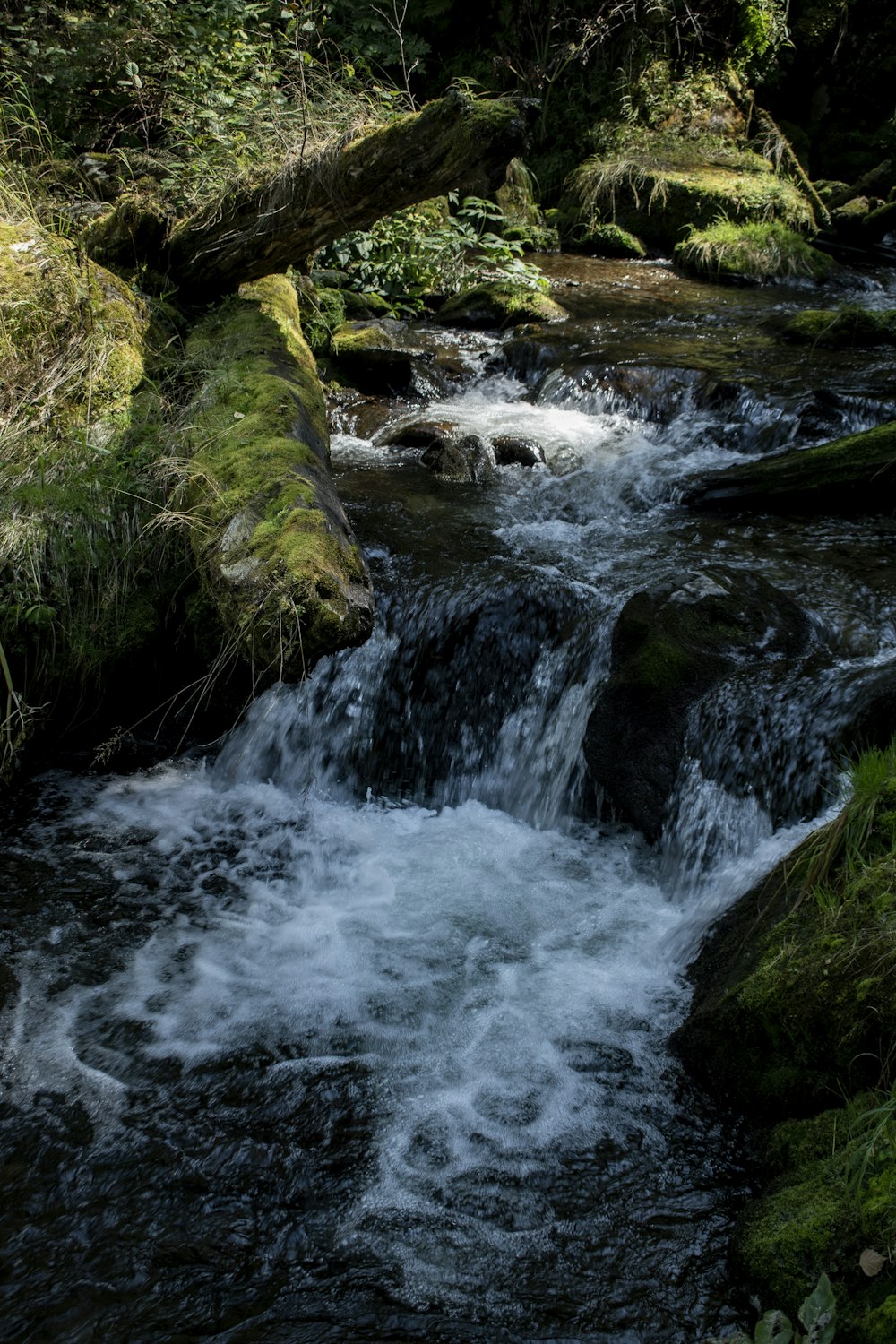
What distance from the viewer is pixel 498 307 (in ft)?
33.8

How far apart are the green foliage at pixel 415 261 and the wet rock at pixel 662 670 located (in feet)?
22.7

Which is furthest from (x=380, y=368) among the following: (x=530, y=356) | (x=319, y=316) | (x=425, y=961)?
(x=425, y=961)

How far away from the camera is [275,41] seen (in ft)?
33.3

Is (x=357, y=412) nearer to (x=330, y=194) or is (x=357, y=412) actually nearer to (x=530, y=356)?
(x=530, y=356)

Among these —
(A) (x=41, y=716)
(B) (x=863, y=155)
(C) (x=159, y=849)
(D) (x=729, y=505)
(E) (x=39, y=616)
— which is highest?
(B) (x=863, y=155)

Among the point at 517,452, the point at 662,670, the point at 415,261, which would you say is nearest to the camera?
the point at 662,670

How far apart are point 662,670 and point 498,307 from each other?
23.1ft

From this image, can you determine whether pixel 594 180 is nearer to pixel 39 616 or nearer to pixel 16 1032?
pixel 39 616

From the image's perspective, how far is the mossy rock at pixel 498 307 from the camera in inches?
400

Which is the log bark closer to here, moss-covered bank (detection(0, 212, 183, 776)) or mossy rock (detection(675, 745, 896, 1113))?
moss-covered bank (detection(0, 212, 183, 776))

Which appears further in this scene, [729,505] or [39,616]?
[729,505]

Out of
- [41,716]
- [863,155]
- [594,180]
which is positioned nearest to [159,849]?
[41,716]

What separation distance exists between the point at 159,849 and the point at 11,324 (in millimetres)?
3037

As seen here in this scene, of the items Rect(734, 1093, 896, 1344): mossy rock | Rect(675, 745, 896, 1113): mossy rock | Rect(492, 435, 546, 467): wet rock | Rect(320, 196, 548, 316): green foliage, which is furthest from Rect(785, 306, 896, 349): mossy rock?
Rect(734, 1093, 896, 1344): mossy rock
